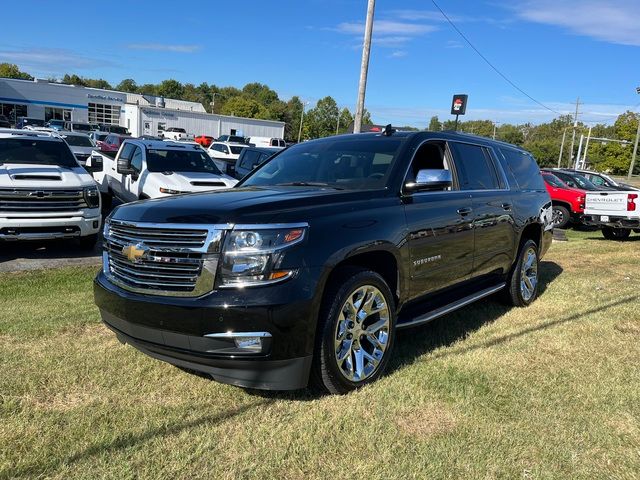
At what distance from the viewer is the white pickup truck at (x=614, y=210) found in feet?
42.2

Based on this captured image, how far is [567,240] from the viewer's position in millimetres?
13336

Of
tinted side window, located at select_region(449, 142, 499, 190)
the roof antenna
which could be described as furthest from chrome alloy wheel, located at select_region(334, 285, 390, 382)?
tinted side window, located at select_region(449, 142, 499, 190)

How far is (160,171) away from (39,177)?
3.00 m

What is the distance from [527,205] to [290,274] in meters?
4.10

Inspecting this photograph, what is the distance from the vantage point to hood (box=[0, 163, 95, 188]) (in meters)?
7.51

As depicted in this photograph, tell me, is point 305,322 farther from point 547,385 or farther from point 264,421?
point 547,385

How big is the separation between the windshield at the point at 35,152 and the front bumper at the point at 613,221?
457 inches

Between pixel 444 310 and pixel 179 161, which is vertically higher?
pixel 179 161

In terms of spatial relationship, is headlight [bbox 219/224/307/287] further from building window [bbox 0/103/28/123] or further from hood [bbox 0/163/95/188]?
building window [bbox 0/103/28/123]

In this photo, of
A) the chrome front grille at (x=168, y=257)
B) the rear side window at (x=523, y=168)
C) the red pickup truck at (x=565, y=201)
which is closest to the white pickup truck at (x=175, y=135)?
the red pickup truck at (x=565, y=201)

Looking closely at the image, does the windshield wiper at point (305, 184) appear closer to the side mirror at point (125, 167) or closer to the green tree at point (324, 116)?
the side mirror at point (125, 167)

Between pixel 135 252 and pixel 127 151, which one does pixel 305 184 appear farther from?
pixel 127 151

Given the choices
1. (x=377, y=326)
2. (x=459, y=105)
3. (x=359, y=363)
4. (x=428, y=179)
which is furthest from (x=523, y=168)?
(x=459, y=105)

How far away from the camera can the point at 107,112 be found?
224ft
